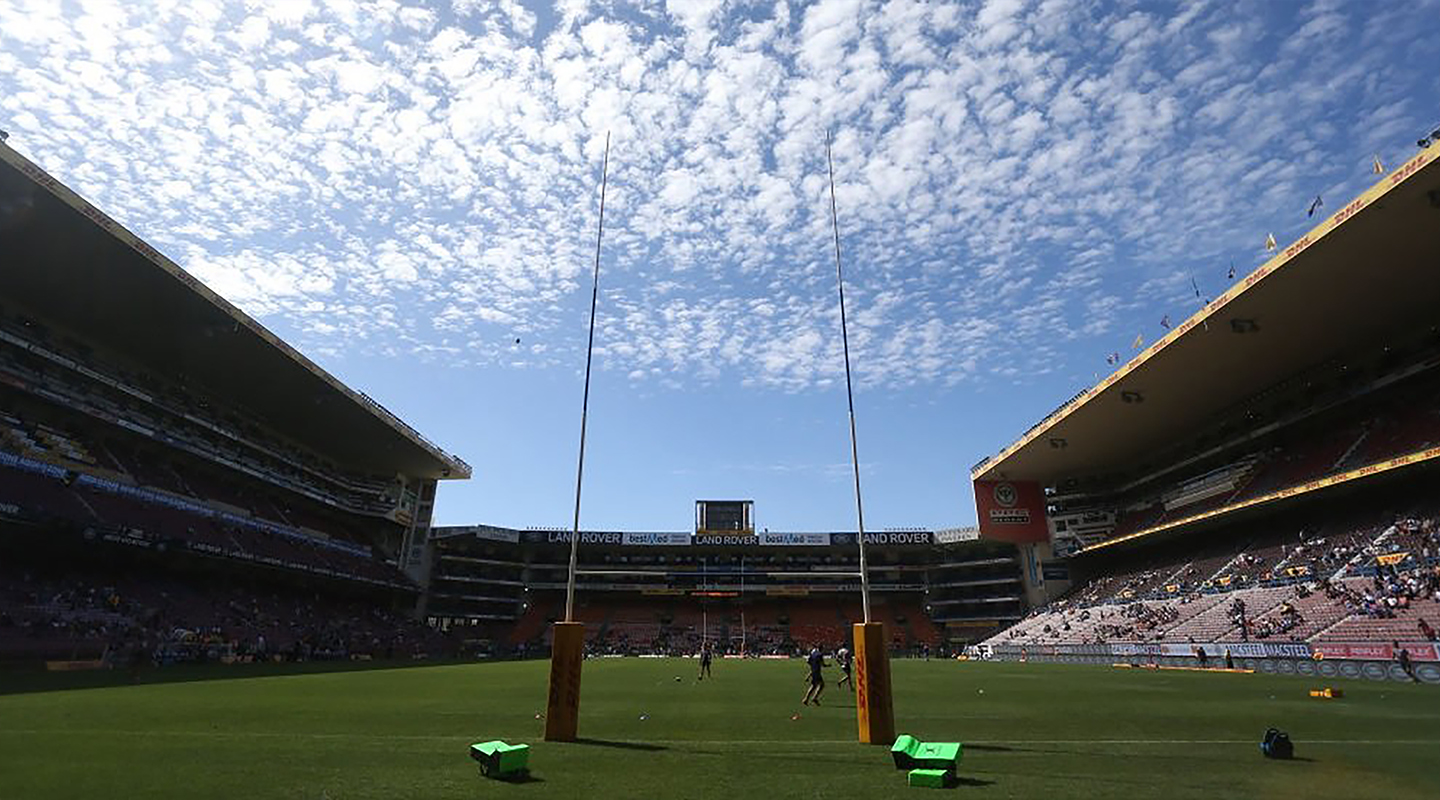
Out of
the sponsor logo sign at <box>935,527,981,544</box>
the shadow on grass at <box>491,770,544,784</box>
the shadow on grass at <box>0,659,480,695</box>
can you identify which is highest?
the sponsor logo sign at <box>935,527,981,544</box>

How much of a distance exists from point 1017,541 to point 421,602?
61.5 m

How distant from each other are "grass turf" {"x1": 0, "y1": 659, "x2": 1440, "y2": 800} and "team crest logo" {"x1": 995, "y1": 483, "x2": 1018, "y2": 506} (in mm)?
53154

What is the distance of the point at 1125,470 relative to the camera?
68.1 meters

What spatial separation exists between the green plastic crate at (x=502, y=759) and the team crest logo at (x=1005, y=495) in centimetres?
7170

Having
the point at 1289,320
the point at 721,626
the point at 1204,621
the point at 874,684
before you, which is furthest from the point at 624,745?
the point at 721,626

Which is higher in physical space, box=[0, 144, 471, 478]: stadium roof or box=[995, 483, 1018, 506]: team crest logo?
box=[0, 144, 471, 478]: stadium roof

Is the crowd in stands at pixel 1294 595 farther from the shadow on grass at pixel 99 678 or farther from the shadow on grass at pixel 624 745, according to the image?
the shadow on grass at pixel 99 678

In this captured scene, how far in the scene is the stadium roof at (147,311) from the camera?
31234 millimetres

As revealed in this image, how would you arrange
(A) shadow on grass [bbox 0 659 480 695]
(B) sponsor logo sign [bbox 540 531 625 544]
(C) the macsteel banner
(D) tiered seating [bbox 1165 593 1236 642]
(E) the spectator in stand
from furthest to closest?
(B) sponsor logo sign [bbox 540 531 625 544], (C) the macsteel banner, (D) tiered seating [bbox 1165 593 1236 642], (E) the spectator in stand, (A) shadow on grass [bbox 0 659 480 695]

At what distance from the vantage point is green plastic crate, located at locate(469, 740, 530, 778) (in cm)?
852

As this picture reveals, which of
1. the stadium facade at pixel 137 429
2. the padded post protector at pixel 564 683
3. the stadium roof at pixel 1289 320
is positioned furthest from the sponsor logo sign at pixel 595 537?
the padded post protector at pixel 564 683

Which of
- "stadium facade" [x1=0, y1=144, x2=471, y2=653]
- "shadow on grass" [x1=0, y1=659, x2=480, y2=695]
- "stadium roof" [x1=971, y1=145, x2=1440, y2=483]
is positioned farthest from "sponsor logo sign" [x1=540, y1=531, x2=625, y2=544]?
"shadow on grass" [x1=0, y1=659, x2=480, y2=695]

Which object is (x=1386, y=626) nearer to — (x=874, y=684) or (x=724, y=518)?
(x=874, y=684)

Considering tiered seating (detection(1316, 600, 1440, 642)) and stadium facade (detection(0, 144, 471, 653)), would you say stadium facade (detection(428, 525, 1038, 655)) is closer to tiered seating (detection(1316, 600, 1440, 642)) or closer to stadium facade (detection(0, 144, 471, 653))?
stadium facade (detection(0, 144, 471, 653))
